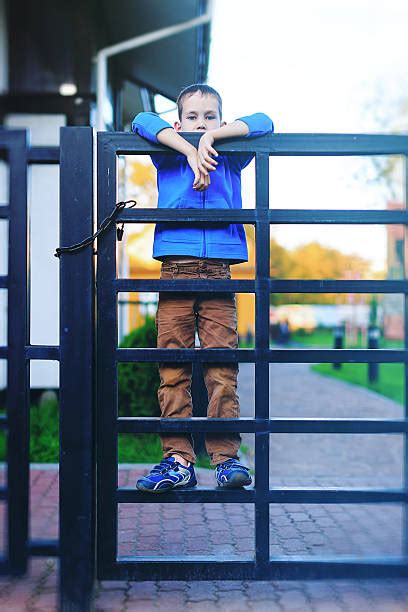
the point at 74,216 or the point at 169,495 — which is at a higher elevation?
the point at 74,216

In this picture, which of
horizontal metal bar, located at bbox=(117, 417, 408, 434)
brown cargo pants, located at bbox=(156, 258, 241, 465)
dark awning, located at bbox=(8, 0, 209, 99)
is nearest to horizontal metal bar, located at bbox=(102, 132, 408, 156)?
brown cargo pants, located at bbox=(156, 258, 241, 465)

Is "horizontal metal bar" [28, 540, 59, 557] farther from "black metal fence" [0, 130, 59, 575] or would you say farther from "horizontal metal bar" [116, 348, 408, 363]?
"horizontal metal bar" [116, 348, 408, 363]

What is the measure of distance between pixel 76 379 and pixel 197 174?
0.90m

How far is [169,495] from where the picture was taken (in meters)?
2.86

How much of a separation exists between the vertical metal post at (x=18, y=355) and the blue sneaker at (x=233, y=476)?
754 millimetres

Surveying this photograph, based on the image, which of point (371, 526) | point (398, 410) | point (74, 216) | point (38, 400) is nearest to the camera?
point (74, 216)

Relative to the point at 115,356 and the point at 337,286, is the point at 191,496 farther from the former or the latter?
the point at 337,286

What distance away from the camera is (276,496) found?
9.37ft

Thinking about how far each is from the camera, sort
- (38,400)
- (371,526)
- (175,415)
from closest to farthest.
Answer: (175,415) < (371,526) < (38,400)

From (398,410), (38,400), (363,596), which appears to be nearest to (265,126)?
(363,596)

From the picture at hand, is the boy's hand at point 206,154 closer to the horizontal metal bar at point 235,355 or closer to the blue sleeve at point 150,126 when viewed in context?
the blue sleeve at point 150,126

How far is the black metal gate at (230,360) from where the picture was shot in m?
2.83

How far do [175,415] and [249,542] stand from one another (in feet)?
A: 3.56

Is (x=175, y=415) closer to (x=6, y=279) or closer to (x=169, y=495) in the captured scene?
(x=169, y=495)
